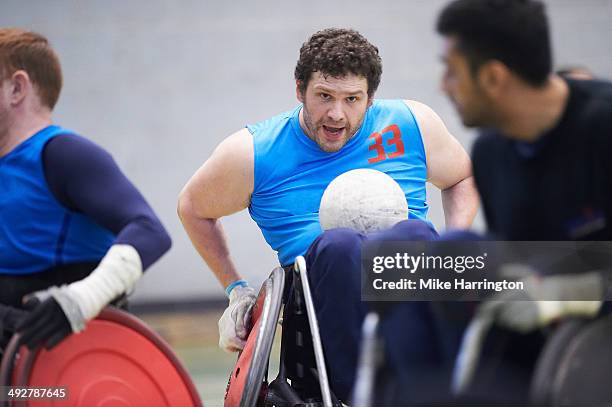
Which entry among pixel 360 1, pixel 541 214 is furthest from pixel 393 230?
pixel 360 1

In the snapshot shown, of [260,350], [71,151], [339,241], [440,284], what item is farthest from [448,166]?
[71,151]

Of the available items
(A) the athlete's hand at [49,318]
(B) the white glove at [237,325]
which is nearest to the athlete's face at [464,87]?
(A) the athlete's hand at [49,318]

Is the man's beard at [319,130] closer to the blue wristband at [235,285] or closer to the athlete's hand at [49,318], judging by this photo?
the blue wristband at [235,285]

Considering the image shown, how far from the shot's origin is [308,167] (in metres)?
3.07

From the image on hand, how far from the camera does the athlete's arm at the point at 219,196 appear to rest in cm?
313

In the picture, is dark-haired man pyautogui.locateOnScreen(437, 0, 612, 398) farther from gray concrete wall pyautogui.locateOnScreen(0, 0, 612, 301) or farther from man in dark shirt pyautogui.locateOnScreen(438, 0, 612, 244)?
gray concrete wall pyautogui.locateOnScreen(0, 0, 612, 301)

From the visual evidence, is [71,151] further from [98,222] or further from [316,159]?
[316,159]

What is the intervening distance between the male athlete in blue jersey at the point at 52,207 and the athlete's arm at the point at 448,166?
1.15 m

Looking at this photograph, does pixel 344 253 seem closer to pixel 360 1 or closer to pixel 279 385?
pixel 279 385

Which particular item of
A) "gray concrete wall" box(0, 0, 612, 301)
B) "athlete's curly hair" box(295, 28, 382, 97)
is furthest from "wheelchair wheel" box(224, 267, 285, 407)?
"gray concrete wall" box(0, 0, 612, 301)

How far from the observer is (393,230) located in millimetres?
2342

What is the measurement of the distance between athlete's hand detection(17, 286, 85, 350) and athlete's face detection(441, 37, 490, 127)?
0.98 m

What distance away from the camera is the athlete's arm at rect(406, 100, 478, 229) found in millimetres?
3203

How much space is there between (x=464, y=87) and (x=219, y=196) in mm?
1535
